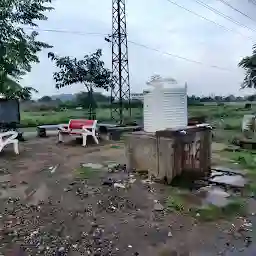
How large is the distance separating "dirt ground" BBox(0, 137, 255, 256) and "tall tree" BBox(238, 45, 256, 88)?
590 inches

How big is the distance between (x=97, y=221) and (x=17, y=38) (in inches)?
316

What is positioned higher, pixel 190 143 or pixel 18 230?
pixel 190 143

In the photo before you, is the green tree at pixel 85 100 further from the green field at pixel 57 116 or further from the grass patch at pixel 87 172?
the grass patch at pixel 87 172

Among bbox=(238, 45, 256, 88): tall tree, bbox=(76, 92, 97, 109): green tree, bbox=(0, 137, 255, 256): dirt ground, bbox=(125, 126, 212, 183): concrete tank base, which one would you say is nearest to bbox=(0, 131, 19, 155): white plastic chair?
bbox=(0, 137, 255, 256): dirt ground

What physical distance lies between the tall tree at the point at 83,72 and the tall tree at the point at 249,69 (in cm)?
915

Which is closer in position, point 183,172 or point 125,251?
point 125,251

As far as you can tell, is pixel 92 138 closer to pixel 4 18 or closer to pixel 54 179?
pixel 4 18

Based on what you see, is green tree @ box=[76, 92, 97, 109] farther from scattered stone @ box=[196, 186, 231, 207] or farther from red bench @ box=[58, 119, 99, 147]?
scattered stone @ box=[196, 186, 231, 207]

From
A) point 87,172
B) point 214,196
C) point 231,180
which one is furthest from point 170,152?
point 87,172

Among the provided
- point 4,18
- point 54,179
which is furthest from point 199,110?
point 54,179

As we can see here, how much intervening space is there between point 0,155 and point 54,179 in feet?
9.95

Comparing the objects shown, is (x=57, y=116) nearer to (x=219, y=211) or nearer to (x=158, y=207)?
(x=158, y=207)

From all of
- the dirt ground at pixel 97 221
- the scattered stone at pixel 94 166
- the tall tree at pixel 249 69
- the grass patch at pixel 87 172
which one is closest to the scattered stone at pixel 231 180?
the dirt ground at pixel 97 221

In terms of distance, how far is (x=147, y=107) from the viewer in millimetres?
5820
